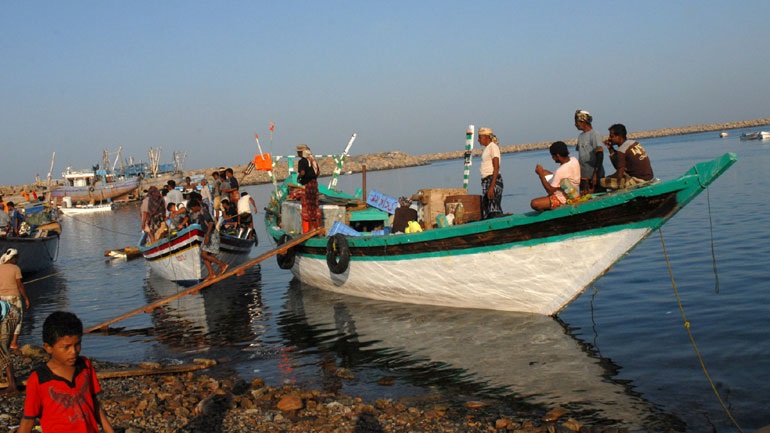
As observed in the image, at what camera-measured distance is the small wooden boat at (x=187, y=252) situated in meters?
15.7

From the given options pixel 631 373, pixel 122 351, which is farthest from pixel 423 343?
pixel 122 351

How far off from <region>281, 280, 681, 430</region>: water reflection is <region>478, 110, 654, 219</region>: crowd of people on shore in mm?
1966

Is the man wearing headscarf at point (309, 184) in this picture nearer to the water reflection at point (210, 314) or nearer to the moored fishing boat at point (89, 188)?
the water reflection at point (210, 314)

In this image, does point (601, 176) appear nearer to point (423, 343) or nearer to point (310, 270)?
point (423, 343)

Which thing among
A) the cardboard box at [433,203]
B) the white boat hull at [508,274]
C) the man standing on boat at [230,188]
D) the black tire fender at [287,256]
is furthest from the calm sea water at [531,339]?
the man standing on boat at [230,188]

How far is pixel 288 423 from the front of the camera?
6688 mm

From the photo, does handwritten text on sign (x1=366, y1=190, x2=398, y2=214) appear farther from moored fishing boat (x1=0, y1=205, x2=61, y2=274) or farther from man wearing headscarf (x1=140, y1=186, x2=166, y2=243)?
moored fishing boat (x1=0, y1=205, x2=61, y2=274)

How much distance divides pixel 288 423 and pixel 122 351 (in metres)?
5.49

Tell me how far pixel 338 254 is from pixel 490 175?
141 inches

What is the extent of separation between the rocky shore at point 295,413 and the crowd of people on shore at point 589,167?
9.02ft

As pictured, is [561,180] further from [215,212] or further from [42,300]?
[42,300]

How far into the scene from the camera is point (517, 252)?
378 inches

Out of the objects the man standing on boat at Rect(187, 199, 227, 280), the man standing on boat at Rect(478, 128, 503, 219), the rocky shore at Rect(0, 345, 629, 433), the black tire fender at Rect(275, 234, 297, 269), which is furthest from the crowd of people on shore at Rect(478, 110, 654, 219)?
the man standing on boat at Rect(187, 199, 227, 280)

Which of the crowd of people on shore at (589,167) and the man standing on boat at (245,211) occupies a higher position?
the crowd of people on shore at (589,167)
